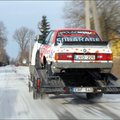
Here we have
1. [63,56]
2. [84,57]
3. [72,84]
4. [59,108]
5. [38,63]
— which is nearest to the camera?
[59,108]

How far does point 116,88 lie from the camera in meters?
14.1

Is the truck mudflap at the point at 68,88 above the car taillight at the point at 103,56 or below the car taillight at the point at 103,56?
below

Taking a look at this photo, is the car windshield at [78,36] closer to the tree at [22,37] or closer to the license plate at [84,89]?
the license plate at [84,89]

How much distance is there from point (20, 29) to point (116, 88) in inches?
6288

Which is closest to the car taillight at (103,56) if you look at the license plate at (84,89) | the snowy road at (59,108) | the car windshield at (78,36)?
the license plate at (84,89)

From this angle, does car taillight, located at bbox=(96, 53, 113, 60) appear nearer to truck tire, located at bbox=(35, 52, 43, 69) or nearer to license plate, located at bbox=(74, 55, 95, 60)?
license plate, located at bbox=(74, 55, 95, 60)

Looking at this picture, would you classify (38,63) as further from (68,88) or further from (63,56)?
(68,88)

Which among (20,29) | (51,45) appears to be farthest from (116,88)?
(20,29)

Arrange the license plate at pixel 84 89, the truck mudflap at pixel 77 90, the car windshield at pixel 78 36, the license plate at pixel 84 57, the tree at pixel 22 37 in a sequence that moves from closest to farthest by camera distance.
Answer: the truck mudflap at pixel 77 90 < the license plate at pixel 84 89 < the license plate at pixel 84 57 < the car windshield at pixel 78 36 < the tree at pixel 22 37

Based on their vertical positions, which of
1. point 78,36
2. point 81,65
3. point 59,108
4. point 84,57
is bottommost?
point 59,108

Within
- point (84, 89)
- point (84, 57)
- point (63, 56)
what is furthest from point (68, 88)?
point (84, 57)

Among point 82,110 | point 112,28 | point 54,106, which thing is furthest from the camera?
point 112,28

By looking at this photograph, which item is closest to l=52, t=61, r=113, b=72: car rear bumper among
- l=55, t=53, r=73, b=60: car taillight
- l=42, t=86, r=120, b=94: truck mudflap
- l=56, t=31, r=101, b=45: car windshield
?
l=55, t=53, r=73, b=60: car taillight

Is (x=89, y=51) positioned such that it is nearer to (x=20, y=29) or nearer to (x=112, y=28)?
(x=112, y=28)
